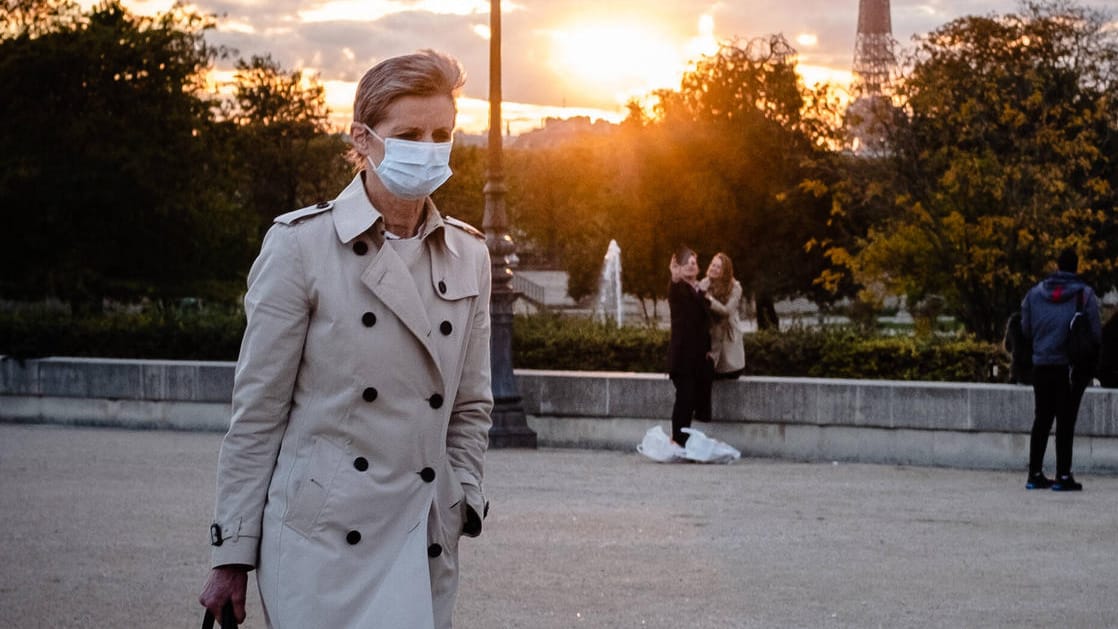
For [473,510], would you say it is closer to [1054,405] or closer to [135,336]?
[1054,405]

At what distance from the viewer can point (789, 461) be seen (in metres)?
14.6

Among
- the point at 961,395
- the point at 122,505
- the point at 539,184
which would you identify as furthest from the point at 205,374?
the point at 539,184

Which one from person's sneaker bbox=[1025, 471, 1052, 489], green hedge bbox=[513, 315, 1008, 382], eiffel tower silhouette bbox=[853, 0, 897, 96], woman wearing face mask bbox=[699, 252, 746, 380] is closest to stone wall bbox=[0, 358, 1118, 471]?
woman wearing face mask bbox=[699, 252, 746, 380]

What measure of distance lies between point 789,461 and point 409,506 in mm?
11425

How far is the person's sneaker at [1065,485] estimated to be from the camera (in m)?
12.5

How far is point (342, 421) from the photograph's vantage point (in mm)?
3391

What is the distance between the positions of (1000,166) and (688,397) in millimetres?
15323

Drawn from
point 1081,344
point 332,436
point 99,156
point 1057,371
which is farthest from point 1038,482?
point 99,156

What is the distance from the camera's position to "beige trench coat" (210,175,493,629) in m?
3.38

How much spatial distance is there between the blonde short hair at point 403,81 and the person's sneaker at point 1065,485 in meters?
9.98

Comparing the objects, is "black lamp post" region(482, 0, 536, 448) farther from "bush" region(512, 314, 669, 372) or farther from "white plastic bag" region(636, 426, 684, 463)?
"bush" region(512, 314, 669, 372)

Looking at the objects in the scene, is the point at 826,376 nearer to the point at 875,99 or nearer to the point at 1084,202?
the point at 1084,202

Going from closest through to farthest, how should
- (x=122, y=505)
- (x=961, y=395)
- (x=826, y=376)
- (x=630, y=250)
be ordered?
(x=122, y=505) < (x=961, y=395) < (x=826, y=376) < (x=630, y=250)

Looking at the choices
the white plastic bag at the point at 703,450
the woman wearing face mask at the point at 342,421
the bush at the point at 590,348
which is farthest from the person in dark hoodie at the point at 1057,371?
the woman wearing face mask at the point at 342,421
